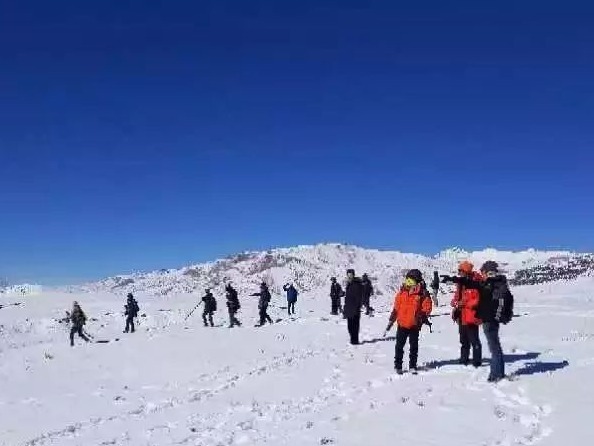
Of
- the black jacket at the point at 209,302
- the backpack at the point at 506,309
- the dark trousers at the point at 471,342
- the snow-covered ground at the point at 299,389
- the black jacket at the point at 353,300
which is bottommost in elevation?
the snow-covered ground at the point at 299,389

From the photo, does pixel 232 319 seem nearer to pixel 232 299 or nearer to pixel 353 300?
pixel 232 299

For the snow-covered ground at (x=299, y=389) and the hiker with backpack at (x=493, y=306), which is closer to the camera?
the snow-covered ground at (x=299, y=389)

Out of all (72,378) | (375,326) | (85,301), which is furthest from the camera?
(85,301)

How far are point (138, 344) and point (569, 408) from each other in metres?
23.2

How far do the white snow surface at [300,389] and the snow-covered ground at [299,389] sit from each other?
0.15 feet

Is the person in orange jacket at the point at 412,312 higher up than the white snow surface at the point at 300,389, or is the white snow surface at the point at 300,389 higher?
the person in orange jacket at the point at 412,312

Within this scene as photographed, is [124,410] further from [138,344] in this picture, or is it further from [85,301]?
[85,301]

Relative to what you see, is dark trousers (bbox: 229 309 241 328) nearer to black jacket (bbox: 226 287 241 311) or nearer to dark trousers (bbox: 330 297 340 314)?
black jacket (bbox: 226 287 241 311)

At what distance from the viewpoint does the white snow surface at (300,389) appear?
10.3m

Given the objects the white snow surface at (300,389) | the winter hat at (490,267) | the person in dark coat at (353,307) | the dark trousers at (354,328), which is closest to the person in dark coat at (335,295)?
the white snow surface at (300,389)

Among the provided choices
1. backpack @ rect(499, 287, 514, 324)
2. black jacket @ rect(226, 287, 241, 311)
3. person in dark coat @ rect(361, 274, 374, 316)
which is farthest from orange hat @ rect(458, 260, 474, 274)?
black jacket @ rect(226, 287, 241, 311)

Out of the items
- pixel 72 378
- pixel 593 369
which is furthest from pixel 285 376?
pixel 72 378

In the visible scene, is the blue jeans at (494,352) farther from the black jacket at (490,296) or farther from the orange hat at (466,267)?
the orange hat at (466,267)

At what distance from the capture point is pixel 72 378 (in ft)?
80.2
